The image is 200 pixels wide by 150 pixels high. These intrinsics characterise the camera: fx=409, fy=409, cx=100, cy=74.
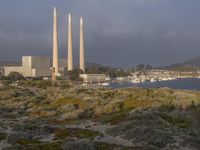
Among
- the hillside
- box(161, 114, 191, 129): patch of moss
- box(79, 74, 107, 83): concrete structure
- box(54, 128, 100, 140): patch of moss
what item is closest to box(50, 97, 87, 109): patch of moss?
the hillside

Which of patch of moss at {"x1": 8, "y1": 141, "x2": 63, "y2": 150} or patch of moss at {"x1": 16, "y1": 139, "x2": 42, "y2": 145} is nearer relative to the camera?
patch of moss at {"x1": 8, "y1": 141, "x2": 63, "y2": 150}

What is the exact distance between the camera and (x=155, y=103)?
38625 mm

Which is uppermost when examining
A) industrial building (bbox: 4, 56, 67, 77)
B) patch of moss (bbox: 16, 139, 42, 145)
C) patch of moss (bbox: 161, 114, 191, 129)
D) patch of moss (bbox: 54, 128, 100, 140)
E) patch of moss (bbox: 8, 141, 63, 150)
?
industrial building (bbox: 4, 56, 67, 77)

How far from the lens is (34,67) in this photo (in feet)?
584

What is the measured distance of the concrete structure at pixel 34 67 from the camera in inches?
6959

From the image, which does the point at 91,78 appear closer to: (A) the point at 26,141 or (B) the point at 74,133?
(B) the point at 74,133

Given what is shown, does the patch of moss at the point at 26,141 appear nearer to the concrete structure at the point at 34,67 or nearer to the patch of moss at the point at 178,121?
the patch of moss at the point at 178,121

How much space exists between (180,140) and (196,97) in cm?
2068

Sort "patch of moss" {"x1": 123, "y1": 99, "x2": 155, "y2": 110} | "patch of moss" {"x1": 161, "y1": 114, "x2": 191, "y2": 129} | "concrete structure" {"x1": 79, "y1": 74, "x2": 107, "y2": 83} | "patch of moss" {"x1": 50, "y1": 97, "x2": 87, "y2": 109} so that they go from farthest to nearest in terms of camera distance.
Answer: "concrete structure" {"x1": 79, "y1": 74, "x2": 107, "y2": 83} < "patch of moss" {"x1": 50, "y1": 97, "x2": 87, "y2": 109} < "patch of moss" {"x1": 123, "y1": 99, "x2": 155, "y2": 110} < "patch of moss" {"x1": 161, "y1": 114, "x2": 191, "y2": 129}

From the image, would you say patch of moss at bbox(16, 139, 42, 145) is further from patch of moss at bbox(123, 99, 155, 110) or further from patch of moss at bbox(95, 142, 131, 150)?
patch of moss at bbox(123, 99, 155, 110)

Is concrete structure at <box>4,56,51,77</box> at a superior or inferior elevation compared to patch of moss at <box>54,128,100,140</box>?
superior

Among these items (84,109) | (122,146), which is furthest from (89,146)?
(84,109)

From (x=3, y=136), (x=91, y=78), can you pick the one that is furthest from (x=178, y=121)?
(x=91, y=78)

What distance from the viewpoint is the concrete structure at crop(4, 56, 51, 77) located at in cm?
17675
